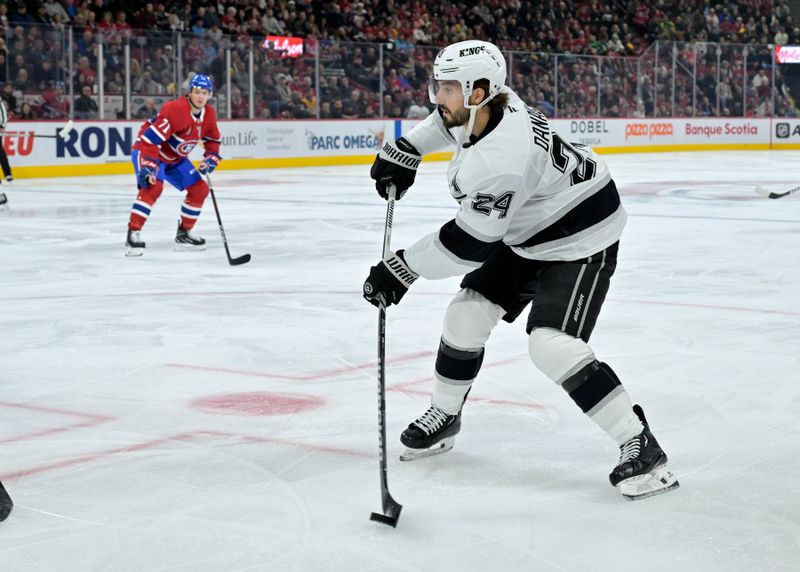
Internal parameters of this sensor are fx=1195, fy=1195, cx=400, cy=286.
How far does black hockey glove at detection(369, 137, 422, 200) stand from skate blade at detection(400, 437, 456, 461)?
0.63 m

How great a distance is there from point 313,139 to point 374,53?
5.61ft

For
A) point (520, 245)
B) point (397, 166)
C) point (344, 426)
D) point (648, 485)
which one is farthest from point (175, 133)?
point (648, 485)

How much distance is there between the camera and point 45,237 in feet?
27.2

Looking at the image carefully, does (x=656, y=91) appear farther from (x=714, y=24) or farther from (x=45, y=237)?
(x=45, y=237)

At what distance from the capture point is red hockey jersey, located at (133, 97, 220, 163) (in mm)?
7422

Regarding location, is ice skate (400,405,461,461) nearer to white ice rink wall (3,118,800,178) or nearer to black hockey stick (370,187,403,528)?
black hockey stick (370,187,403,528)

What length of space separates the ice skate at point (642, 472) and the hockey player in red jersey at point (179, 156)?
5.07 m

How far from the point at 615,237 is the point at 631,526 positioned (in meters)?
0.72

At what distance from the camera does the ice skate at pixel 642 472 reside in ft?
8.56

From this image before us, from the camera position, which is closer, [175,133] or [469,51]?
[469,51]

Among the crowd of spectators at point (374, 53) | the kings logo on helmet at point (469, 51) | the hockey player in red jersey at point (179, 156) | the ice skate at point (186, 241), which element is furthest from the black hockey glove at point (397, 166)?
the crowd of spectators at point (374, 53)

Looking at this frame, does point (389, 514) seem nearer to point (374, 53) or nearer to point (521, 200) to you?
point (521, 200)

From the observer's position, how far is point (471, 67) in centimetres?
258

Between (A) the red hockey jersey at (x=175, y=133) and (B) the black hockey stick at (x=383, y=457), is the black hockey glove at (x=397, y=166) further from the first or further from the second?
(A) the red hockey jersey at (x=175, y=133)
